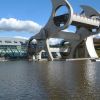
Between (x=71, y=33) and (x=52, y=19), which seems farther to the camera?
(x=71, y=33)

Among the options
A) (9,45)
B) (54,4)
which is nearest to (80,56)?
(54,4)

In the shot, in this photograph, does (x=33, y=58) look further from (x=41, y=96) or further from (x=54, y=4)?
(x=41, y=96)

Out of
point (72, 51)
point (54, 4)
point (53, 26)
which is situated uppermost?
point (54, 4)

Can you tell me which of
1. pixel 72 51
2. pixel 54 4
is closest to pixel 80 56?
pixel 72 51

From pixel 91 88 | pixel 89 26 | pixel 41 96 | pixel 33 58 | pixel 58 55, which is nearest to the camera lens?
pixel 41 96

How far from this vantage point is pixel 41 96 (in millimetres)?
24281

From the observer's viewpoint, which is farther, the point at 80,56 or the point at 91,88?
the point at 80,56

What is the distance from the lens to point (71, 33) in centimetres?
10700

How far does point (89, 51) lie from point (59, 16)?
20.7m

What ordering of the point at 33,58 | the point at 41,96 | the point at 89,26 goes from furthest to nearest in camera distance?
the point at 33,58, the point at 89,26, the point at 41,96

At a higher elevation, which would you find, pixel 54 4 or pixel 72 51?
pixel 54 4

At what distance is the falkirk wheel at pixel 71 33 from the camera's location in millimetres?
93887

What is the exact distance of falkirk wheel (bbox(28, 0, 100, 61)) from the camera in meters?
93.9

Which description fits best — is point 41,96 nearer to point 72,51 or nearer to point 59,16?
point 59,16
